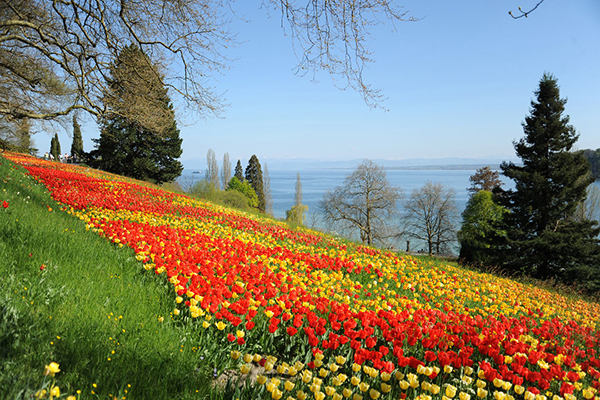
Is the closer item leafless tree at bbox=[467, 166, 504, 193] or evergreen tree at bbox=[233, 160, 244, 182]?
leafless tree at bbox=[467, 166, 504, 193]

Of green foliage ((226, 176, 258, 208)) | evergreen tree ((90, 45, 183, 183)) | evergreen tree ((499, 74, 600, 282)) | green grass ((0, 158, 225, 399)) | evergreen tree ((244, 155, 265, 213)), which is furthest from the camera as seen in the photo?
evergreen tree ((244, 155, 265, 213))

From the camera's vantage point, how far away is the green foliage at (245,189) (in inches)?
2169

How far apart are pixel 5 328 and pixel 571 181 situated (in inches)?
946

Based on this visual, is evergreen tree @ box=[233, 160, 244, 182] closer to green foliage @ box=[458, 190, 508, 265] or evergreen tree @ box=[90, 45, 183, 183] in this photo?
evergreen tree @ box=[90, 45, 183, 183]

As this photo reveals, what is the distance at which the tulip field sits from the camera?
2.68 meters

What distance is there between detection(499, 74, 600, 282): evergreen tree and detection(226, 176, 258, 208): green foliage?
134 feet

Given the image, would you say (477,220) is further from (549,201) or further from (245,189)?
(245,189)

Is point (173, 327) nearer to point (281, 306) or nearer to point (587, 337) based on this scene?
point (281, 306)

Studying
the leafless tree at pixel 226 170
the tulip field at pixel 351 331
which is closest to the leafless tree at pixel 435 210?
the tulip field at pixel 351 331

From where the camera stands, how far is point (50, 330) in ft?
8.17

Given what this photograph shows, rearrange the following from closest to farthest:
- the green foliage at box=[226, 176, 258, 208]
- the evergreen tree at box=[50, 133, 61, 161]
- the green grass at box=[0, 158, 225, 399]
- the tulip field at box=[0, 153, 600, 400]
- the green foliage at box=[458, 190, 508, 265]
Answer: the green grass at box=[0, 158, 225, 399], the tulip field at box=[0, 153, 600, 400], the green foliage at box=[458, 190, 508, 265], the green foliage at box=[226, 176, 258, 208], the evergreen tree at box=[50, 133, 61, 161]

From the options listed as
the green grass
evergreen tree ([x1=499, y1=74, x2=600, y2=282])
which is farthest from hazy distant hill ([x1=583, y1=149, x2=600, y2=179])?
the green grass

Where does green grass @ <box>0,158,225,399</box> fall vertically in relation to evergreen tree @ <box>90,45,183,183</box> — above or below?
below

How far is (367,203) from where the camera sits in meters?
32.5
